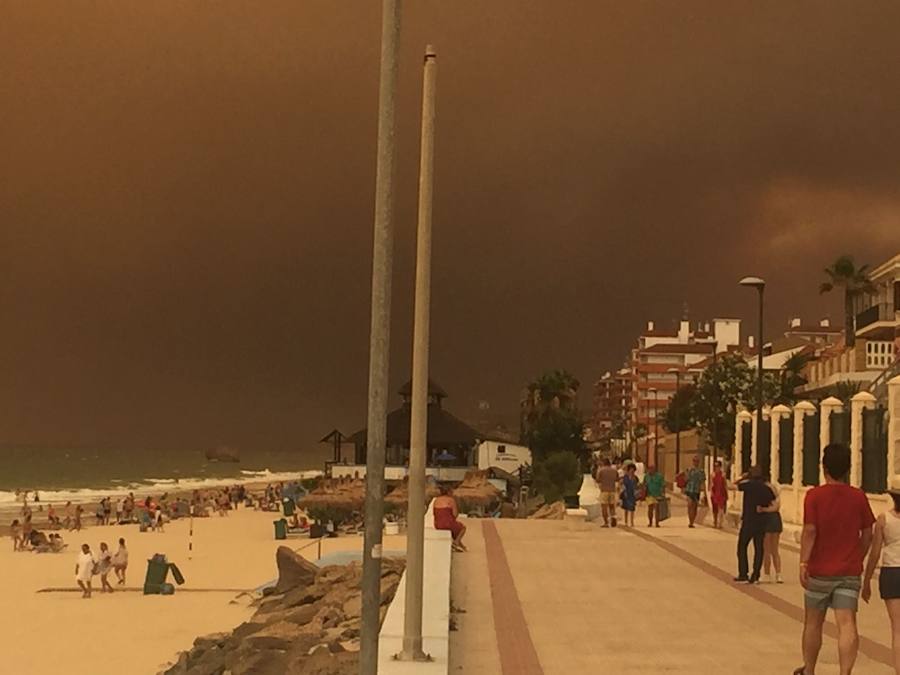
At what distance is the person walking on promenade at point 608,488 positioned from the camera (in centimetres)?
3053

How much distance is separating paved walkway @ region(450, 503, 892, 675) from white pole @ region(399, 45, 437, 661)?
972mm

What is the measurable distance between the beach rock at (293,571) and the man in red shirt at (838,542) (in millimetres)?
19784

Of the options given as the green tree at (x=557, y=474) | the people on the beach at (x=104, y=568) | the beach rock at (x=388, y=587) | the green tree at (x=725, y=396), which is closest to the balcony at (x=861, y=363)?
the green tree at (x=725, y=396)

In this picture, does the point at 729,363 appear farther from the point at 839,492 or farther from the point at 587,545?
the point at 839,492

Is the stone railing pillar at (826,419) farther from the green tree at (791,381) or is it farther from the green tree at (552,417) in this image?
the green tree at (552,417)

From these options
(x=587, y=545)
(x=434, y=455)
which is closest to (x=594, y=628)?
(x=587, y=545)

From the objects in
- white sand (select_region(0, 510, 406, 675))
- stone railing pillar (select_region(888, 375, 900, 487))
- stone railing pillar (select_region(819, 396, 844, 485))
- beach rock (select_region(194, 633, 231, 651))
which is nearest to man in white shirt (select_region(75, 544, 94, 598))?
white sand (select_region(0, 510, 406, 675))

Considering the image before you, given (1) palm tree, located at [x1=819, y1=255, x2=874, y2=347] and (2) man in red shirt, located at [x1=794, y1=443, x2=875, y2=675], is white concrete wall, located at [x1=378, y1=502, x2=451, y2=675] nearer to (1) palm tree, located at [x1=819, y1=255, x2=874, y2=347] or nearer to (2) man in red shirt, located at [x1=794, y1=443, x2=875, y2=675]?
(2) man in red shirt, located at [x1=794, y1=443, x2=875, y2=675]

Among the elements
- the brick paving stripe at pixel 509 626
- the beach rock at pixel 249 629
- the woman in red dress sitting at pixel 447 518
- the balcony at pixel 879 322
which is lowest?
the beach rock at pixel 249 629

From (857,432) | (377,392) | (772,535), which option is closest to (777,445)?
(857,432)

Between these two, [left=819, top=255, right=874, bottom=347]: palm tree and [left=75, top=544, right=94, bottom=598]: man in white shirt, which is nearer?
[left=75, top=544, right=94, bottom=598]: man in white shirt

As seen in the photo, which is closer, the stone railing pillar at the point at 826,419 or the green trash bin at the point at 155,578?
the stone railing pillar at the point at 826,419

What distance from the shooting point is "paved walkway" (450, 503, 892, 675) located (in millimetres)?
12422

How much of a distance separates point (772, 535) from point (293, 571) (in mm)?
13951
